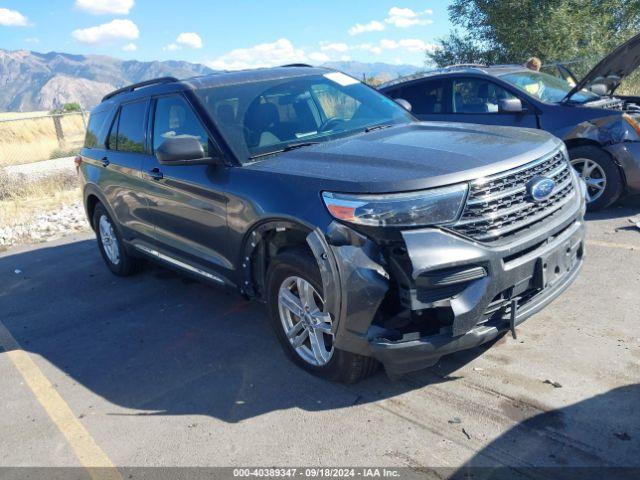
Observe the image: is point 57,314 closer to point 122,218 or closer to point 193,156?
point 122,218

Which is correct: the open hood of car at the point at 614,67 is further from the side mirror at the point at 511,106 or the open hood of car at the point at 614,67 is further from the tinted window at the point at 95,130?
the tinted window at the point at 95,130

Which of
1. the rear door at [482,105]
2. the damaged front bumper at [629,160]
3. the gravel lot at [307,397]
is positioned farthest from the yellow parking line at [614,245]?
the rear door at [482,105]

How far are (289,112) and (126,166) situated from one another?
189cm

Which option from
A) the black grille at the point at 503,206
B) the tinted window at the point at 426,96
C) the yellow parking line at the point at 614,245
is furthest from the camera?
the tinted window at the point at 426,96

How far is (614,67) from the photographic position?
686 cm

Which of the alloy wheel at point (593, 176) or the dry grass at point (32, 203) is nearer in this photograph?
the alloy wheel at point (593, 176)

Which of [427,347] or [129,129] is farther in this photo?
[129,129]

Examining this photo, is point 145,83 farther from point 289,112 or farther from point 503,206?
point 503,206

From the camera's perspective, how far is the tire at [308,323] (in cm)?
341

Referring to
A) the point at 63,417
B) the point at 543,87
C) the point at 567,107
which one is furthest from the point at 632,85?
the point at 63,417

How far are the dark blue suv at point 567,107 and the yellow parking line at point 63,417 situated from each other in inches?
216

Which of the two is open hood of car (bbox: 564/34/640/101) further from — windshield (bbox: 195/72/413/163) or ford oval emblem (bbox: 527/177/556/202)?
ford oval emblem (bbox: 527/177/556/202)

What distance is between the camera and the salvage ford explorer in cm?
301

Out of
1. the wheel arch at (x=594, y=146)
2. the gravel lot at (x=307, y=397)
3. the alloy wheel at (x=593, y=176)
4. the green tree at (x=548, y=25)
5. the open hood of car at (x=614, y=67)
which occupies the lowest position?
the gravel lot at (x=307, y=397)
